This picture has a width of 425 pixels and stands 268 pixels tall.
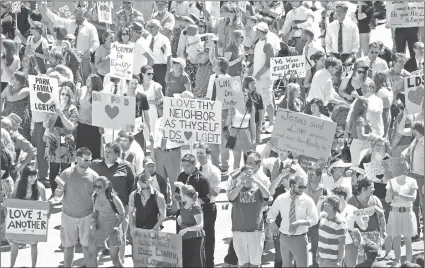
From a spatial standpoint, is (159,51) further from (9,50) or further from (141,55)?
A: (9,50)

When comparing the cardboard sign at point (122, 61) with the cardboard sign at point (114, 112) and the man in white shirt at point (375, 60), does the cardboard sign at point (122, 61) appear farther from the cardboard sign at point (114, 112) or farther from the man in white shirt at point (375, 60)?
the man in white shirt at point (375, 60)

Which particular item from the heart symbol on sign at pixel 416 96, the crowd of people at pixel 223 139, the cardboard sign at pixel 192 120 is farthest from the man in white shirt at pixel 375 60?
the cardboard sign at pixel 192 120

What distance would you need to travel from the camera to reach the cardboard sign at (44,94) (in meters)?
19.8

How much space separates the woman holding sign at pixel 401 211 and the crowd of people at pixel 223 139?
0.02m

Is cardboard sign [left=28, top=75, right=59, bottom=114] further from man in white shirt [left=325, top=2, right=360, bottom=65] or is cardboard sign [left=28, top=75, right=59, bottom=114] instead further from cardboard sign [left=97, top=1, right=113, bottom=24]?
man in white shirt [left=325, top=2, right=360, bottom=65]

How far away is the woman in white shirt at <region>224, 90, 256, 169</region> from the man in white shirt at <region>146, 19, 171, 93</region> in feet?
9.29

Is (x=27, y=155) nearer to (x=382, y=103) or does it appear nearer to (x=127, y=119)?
(x=127, y=119)

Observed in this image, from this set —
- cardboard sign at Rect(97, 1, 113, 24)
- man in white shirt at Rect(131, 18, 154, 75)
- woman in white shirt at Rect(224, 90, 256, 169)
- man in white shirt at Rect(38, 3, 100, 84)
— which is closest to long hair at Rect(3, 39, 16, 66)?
man in white shirt at Rect(38, 3, 100, 84)

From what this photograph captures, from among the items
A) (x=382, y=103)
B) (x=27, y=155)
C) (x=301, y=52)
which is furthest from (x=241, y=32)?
(x=27, y=155)

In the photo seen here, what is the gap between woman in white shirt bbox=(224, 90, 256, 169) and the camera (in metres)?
20.3

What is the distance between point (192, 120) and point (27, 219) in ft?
9.12

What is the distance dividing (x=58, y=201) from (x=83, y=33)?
14.7 ft

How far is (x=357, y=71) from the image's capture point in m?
21.1

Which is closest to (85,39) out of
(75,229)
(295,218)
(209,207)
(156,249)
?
(75,229)
